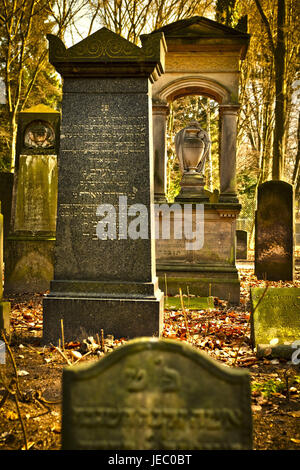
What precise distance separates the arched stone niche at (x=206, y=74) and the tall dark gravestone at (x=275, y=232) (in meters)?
1.99

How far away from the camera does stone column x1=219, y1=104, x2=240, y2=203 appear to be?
936cm

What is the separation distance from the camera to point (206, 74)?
9430 mm

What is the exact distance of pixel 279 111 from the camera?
14.7 m

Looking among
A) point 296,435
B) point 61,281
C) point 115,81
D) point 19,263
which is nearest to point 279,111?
point 19,263

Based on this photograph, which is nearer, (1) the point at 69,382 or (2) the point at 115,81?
(1) the point at 69,382

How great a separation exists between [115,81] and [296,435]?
3849 mm

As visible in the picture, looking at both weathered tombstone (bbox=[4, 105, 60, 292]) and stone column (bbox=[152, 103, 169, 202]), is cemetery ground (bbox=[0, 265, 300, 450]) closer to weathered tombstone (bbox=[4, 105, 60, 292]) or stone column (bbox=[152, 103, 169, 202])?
weathered tombstone (bbox=[4, 105, 60, 292])

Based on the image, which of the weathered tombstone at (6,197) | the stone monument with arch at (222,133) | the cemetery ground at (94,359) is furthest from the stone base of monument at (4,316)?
the weathered tombstone at (6,197)

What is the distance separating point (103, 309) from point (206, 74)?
5.99 meters

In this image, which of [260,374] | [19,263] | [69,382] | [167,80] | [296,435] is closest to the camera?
[69,382]

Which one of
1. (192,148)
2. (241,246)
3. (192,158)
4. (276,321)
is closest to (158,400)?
(276,321)

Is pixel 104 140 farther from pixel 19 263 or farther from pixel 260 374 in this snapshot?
pixel 19 263

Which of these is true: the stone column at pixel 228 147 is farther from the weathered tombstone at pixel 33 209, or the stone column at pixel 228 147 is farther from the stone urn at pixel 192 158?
the weathered tombstone at pixel 33 209

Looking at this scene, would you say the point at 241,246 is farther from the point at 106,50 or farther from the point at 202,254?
the point at 106,50
